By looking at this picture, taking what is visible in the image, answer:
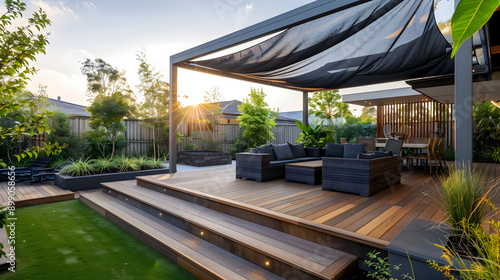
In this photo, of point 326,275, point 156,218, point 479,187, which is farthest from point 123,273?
point 479,187

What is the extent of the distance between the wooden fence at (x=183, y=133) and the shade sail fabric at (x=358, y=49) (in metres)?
6.21

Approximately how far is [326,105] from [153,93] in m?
11.5

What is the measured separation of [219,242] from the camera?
3.14 meters

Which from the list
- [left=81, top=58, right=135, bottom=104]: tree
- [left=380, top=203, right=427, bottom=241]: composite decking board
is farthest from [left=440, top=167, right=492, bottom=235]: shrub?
[left=81, top=58, right=135, bottom=104]: tree

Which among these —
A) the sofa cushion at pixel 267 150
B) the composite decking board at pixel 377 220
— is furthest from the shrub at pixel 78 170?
the composite decking board at pixel 377 220

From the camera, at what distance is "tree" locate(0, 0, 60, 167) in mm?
1655

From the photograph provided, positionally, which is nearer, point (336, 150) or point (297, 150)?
point (336, 150)

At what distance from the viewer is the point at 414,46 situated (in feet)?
14.5

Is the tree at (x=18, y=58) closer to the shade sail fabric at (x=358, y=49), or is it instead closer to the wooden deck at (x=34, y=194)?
the shade sail fabric at (x=358, y=49)

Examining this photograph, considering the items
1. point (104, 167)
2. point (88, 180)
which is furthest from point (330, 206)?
point (104, 167)

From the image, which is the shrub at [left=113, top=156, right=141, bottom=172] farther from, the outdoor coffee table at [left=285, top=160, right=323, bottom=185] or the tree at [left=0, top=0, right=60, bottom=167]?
the tree at [left=0, top=0, right=60, bottom=167]

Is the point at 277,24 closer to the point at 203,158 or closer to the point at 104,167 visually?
the point at 104,167

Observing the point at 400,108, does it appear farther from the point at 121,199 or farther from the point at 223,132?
the point at 121,199

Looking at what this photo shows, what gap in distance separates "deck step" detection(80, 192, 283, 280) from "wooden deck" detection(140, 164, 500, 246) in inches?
32.7
